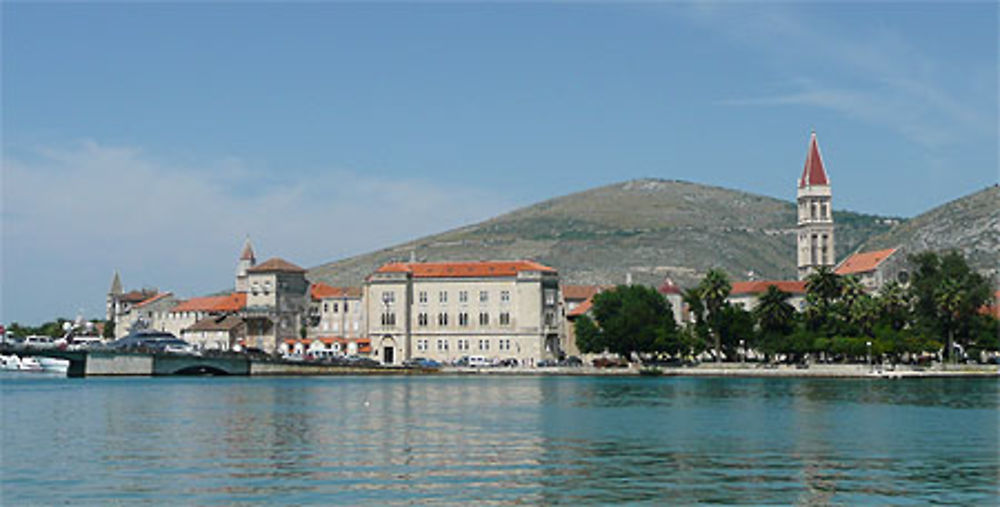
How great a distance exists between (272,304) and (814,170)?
262 feet

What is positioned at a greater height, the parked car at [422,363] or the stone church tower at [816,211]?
the stone church tower at [816,211]

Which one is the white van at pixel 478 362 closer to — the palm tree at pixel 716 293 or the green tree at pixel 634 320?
the green tree at pixel 634 320

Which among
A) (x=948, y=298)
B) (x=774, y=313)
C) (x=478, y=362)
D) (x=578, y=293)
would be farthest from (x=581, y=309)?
(x=948, y=298)

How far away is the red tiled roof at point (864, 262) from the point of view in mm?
170750

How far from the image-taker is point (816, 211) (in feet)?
639

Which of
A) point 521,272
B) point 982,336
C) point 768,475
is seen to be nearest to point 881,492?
point 768,475

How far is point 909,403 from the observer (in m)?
79.8

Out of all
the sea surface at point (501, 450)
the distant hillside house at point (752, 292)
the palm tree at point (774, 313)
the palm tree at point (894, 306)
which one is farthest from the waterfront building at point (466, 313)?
the sea surface at point (501, 450)

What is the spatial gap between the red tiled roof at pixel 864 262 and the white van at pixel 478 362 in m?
49.8

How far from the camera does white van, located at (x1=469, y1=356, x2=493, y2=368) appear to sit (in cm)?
15791

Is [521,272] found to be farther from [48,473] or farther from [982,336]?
[48,473]

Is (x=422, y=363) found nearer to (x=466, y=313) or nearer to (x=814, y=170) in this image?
(x=466, y=313)

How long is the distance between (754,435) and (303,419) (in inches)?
885

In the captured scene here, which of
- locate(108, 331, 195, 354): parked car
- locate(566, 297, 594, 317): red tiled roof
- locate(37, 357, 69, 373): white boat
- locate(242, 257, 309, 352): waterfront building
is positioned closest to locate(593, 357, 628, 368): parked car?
locate(566, 297, 594, 317): red tiled roof
